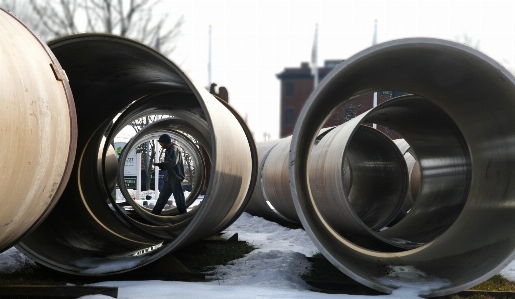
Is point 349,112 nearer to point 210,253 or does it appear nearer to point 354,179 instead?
point 354,179

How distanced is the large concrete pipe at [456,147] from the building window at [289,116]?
46926mm

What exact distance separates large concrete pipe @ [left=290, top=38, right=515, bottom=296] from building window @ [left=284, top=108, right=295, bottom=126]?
4693 centimetres

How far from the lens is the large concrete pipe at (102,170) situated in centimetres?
641

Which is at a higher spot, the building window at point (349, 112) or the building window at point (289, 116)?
the building window at point (289, 116)

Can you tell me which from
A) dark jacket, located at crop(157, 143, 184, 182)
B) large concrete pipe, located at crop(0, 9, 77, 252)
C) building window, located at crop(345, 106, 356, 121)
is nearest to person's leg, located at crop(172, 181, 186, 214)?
dark jacket, located at crop(157, 143, 184, 182)

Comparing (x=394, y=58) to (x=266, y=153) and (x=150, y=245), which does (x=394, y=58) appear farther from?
(x=266, y=153)

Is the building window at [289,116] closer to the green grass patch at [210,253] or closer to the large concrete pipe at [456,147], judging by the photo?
the green grass patch at [210,253]

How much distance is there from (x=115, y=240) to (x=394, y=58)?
3.92m

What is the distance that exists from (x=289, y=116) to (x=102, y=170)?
47.0 meters

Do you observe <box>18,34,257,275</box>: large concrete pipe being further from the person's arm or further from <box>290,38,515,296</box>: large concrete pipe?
the person's arm

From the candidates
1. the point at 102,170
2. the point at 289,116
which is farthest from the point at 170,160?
the point at 289,116

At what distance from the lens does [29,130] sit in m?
4.27

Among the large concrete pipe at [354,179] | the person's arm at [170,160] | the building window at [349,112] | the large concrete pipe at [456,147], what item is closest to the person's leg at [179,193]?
the person's arm at [170,160]

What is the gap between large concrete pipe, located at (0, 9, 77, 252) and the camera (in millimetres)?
4082
